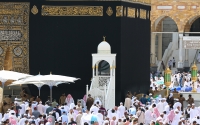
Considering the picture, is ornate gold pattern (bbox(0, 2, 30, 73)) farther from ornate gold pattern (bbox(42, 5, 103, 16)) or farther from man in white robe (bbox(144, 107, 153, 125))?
man in white robe (bbox(144, 107, 153, 125))

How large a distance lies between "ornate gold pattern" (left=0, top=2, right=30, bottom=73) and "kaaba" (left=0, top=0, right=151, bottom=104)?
5.1 inches

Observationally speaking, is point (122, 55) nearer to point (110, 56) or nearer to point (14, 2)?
point (110, 56)

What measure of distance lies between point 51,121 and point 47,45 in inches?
282

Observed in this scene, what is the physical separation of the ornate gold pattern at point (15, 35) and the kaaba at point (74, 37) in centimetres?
13

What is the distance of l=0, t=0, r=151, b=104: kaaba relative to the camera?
2644 centimetres

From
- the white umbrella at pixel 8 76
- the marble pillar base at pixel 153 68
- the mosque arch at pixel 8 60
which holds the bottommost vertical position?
the marble pillar base at pixel 153 68

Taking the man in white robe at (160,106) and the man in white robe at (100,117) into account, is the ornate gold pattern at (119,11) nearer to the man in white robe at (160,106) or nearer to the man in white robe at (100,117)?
the man in white robe at (160,106)

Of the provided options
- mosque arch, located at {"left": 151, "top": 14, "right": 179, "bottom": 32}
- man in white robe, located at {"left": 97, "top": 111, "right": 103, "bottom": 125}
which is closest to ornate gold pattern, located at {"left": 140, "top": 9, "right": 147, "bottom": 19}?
man in white robe, located at {"left": 97, "top": 111, "right": 103, "bottom": 125}

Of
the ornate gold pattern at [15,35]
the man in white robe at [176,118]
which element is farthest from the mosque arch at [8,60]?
the man in white robe at [176,118]

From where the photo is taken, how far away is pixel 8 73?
77.2 ft

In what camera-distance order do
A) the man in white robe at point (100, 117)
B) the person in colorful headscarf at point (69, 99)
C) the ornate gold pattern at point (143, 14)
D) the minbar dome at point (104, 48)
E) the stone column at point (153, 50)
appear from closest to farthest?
the man in white robe at point (100, 117) < the person in colorful headscarf at point (69, 99) < the minbar dome at point (104, 48) < the ornate gold pattern at point (143, 14) < the stone column at point (153, 50)

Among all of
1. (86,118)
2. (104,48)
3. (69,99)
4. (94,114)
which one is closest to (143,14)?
(104,48)

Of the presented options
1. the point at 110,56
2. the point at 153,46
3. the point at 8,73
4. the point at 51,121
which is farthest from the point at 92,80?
the point at 153,46

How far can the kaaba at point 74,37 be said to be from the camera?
1041 inches
